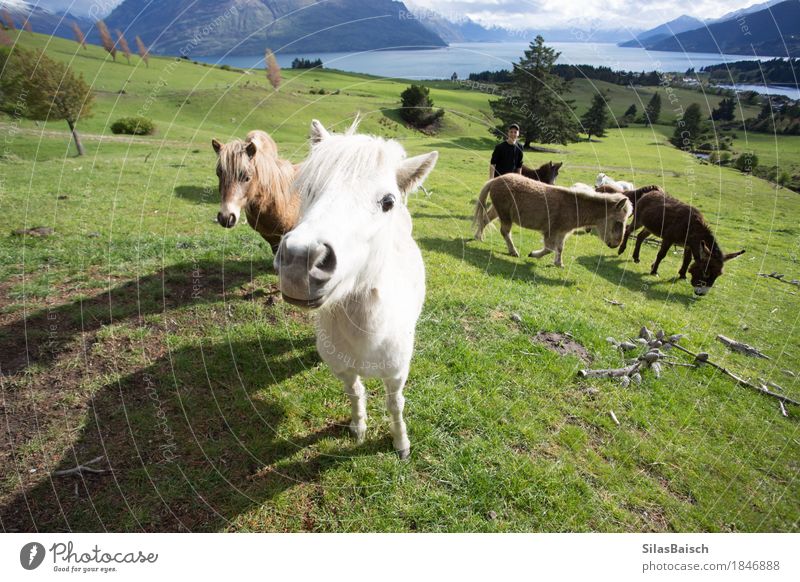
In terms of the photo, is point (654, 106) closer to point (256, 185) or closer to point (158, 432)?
point (256, 185)

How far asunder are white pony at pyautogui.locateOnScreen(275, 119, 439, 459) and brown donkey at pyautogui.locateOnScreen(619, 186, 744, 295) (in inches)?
474

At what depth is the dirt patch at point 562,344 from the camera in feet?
22.9

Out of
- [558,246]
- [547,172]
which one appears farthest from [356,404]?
[547,172]

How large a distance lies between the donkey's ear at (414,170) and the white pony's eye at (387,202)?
0.47 metres


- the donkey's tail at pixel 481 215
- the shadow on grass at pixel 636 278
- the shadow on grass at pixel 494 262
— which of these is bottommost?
the shadow on grass at pixel 636 278

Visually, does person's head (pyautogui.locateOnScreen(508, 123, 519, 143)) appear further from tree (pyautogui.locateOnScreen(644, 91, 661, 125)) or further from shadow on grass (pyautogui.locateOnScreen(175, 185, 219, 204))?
shadow on grass (pyautogui.locateOnScreen(175, 185, 219, 204))

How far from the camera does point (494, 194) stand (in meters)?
12.5

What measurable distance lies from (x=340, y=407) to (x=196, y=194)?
48.1 feet

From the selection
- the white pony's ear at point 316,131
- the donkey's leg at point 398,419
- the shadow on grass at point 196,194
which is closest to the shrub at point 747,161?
the donkey's leg at point 398,419

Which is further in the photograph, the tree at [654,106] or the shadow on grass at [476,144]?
the shadow on grass at [476,144]

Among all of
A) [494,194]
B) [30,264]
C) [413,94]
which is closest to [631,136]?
[413,94]

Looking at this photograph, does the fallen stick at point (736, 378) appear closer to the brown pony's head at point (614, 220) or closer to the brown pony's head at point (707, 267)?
the brown pony's head at point (614, 220)

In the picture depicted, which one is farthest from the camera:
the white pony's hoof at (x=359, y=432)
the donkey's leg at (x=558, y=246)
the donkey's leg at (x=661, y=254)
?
the donkey's leg at (x=661, y=254)
